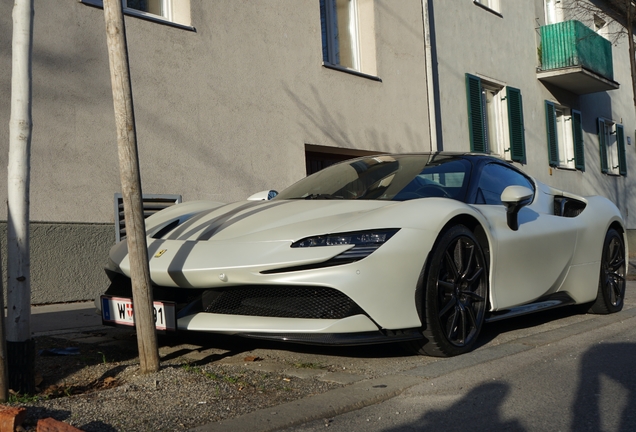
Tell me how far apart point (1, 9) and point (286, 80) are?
3889 millimetres

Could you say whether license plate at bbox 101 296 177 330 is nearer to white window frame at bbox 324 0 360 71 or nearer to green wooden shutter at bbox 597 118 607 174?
white window frame at bbox 324 0 360 71

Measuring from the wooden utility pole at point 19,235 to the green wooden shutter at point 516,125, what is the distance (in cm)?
1325

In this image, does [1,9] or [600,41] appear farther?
[600,41]

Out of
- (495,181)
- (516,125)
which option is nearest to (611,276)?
(495,181)

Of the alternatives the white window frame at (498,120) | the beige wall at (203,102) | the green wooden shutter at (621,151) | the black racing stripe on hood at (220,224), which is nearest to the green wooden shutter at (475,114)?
the white window frame at (498,120)

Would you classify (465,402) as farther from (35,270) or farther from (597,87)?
(597,87)

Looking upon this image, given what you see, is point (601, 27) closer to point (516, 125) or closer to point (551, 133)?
point (551, 133)

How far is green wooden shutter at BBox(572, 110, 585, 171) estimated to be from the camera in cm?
1852

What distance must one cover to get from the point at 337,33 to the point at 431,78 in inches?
81.0

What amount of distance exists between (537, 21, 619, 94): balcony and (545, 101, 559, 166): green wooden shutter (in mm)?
662

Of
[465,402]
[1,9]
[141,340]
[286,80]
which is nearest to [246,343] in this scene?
[141,340]

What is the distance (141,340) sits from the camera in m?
3.54

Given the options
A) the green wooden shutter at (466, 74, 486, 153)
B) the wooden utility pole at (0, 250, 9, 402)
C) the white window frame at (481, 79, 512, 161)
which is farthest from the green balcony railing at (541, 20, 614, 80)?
the wooden utility pole at (0, 250, 9, 402)

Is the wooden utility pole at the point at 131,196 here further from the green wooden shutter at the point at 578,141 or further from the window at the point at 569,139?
the green wooden shutter at the point at 578,141
